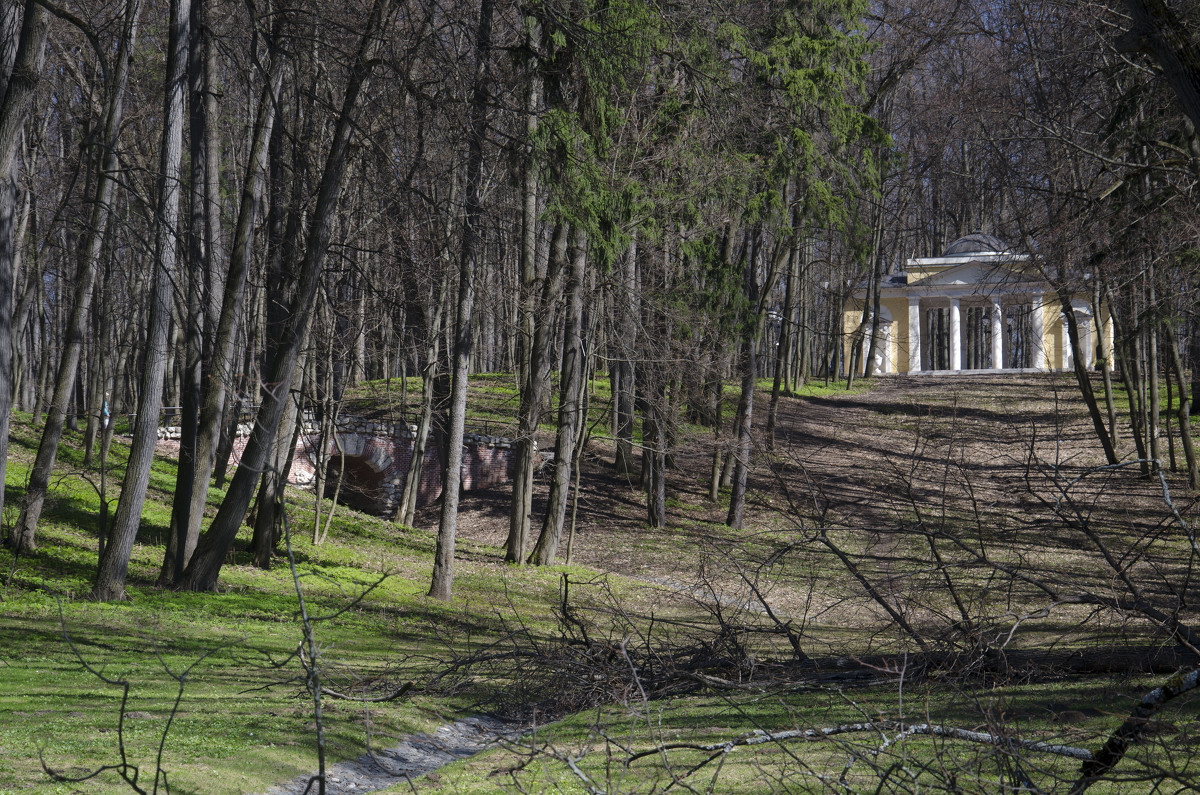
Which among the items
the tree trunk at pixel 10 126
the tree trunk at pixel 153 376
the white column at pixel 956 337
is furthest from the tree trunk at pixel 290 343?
the white column at pixel 956 337

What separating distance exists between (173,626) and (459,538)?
36.8ft

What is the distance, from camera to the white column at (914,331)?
43.1 metres

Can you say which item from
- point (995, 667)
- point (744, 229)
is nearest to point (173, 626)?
point (995, 667)

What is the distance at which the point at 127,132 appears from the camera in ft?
65.5

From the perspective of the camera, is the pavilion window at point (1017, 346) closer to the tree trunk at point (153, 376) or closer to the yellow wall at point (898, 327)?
the yellow wall at point (898, 327)

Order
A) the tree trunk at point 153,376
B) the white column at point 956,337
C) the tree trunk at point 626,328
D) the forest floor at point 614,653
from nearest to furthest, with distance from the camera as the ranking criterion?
the forest floor at point 614,653 → the tree trunk at point 153,376 → the tree trunk at point 626,328 → the white column at point 956,337

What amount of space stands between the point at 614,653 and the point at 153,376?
6.63m

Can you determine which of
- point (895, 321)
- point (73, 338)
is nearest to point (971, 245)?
point (895, 321)

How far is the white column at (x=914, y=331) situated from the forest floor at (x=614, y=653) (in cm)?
2481

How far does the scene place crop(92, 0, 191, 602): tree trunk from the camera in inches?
416

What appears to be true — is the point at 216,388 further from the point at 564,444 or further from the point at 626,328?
the point at 626,328

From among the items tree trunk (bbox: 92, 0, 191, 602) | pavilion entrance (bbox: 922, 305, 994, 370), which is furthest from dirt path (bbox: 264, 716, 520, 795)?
pavilion entrance (bbox: 922, 305, 994, 370)

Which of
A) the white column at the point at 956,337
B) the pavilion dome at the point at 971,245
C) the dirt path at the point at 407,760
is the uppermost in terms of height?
the pavilion dome at the point at 971,245

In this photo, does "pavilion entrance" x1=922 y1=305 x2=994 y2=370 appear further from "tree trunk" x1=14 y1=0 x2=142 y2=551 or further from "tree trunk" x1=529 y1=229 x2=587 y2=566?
"tree trunk" x1=14 y1=0 x2=142 y2=551
